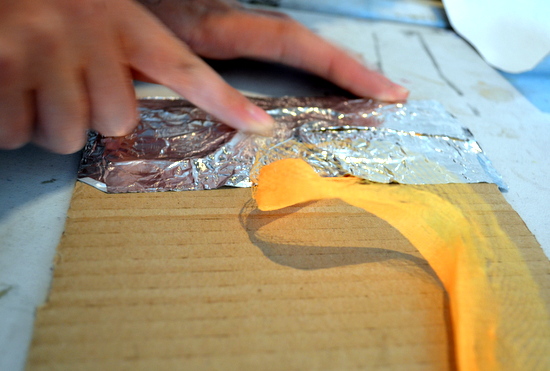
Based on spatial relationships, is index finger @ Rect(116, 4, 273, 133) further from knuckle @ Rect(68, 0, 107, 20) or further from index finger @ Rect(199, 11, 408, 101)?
index finger @ Rect(199, 11, 408, 101)

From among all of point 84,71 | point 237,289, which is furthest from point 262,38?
point 237,289

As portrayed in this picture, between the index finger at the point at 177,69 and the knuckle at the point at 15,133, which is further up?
the index finger at the point at 177,69

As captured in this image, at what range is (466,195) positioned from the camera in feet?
2.19

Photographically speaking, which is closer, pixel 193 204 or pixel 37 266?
pixel 37 266

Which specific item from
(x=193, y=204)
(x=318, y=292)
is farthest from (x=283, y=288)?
(x=193, y=204)

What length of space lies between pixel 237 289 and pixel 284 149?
0.29m

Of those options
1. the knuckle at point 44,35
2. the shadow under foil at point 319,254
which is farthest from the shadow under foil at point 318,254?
the knuckle at point 44,35

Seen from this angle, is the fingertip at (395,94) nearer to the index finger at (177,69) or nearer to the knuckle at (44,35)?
the index finger at (177,69)

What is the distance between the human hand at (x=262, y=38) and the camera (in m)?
0.88

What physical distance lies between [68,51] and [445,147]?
2.14 feet

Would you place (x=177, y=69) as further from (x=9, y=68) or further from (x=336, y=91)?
(x=336, y=91)

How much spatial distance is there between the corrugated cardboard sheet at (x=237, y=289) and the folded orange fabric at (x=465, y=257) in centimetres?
2

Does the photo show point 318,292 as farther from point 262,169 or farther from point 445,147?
point 445,147

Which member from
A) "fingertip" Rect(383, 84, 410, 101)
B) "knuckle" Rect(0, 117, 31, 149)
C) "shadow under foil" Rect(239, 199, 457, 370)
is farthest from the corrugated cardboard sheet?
"fingertip" Rect(383, 84, 410, 101)
